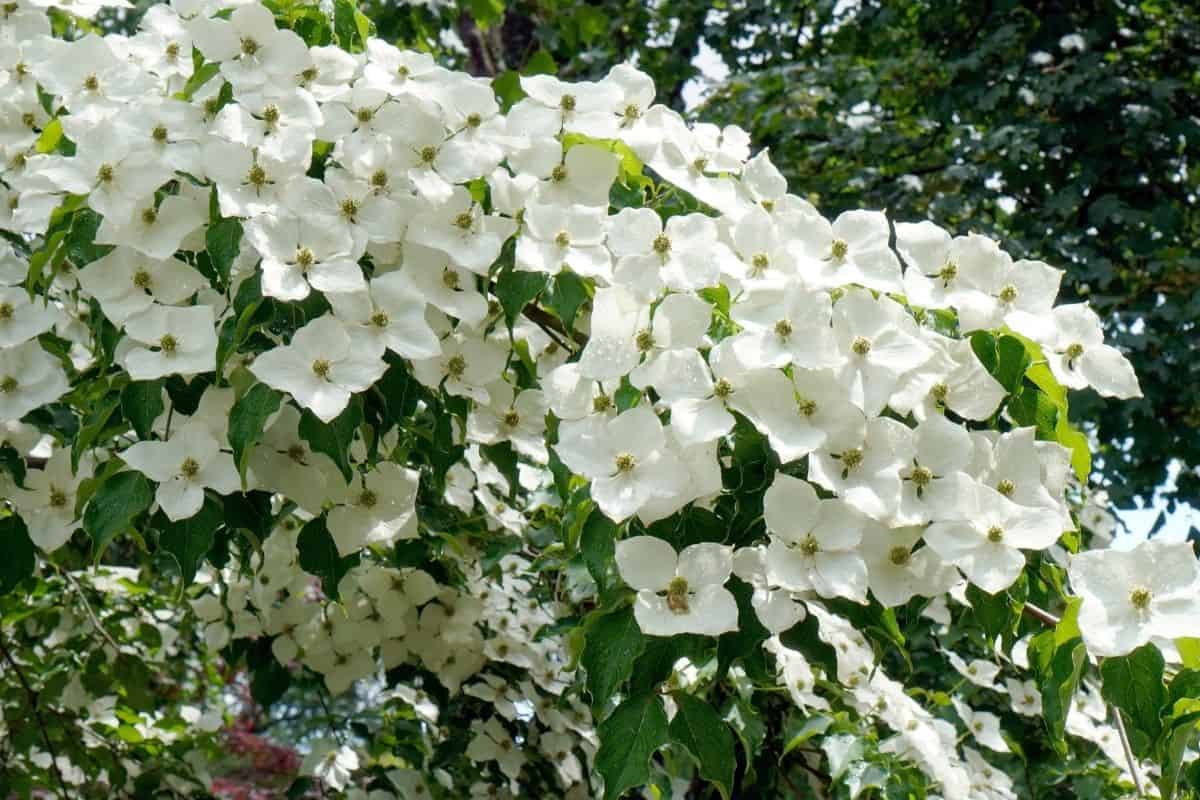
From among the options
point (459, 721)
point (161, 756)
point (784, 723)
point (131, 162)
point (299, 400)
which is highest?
point (131, 162)

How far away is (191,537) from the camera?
144cm

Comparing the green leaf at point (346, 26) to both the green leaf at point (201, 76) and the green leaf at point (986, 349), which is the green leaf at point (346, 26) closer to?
the green leaf at point (201, 76)

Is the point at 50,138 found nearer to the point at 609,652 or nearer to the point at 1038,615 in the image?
the point at 609,652

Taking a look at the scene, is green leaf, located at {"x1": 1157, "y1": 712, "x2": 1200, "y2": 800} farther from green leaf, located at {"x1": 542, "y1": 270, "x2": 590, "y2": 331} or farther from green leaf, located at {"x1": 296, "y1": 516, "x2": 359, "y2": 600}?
green leaf, located at {"x1": 296, "y1": 516, "x2": 359, "y2": 600}

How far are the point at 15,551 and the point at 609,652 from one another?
83 cm

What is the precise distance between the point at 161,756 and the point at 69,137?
175 centimetres

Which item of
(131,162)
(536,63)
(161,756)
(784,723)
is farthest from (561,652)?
(131,162)

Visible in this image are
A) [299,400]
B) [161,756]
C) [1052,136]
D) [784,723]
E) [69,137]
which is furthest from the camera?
[1052,136]

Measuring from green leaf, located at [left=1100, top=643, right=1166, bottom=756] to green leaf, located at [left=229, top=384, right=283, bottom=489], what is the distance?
0.84m

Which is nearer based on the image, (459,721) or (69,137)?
(69,137)

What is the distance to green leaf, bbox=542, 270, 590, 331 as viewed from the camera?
1507mm

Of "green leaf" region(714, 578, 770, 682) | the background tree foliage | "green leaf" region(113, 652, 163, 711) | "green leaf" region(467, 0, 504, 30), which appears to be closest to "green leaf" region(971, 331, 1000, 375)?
"green leaf" region(714, 578, 770, 682)

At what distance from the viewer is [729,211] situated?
5.15ft

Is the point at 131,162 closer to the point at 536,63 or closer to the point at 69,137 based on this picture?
the point at 69,137
